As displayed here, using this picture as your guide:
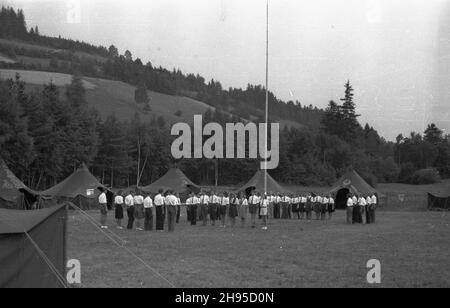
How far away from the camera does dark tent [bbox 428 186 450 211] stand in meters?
45.0

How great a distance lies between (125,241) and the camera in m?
18.6

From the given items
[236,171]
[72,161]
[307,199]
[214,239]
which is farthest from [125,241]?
[236,171]

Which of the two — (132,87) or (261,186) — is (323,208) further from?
(132,87)

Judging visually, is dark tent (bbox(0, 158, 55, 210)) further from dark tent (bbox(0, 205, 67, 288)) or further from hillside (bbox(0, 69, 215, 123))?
hillside (bbox(0, 69, 215, 123))

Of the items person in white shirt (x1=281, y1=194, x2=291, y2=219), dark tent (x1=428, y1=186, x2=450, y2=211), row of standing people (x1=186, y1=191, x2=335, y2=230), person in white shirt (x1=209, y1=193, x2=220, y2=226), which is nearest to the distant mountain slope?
dark tent (x1=428, y1=186, x2=450, y2=211)

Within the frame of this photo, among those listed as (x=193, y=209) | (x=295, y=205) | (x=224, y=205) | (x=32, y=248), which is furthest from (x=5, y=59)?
(x=32, y=248)

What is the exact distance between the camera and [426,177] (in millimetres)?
62938

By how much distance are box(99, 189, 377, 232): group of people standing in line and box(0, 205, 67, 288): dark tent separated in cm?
1359

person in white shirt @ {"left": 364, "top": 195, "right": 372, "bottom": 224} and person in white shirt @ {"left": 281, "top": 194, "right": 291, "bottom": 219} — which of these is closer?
person in white shirt @ {"left": 364, "top": 195, "right": 372, "bottom": 224}

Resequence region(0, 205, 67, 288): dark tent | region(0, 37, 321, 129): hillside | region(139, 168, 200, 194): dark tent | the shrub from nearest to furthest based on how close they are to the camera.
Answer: region(0, 205, 67, 288): dark tent, region(139, 168, 200, 194): dark tent, the shrub, region(0, 37, 321, 129): hillside

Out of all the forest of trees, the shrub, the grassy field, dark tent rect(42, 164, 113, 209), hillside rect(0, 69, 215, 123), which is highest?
hillside rect(0, 69, 215, 123)

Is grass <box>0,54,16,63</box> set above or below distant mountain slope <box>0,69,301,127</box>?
above

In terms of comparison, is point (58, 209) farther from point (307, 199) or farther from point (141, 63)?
point (141, 63)

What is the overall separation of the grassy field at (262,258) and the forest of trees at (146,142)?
35053 millimetres
